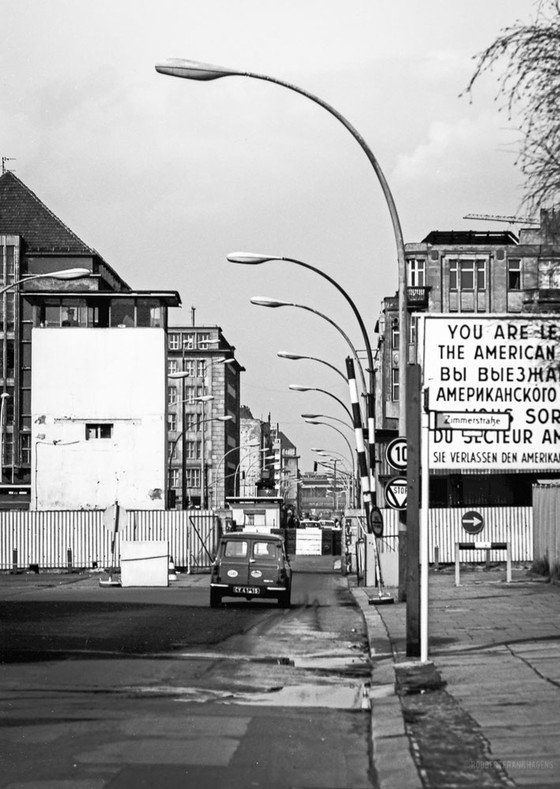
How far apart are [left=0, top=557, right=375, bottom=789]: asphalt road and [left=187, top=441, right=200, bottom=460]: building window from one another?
14164 centimetres

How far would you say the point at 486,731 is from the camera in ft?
32.5

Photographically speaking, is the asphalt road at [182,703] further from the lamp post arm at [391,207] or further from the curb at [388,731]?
the lamp post arm at [391,207]

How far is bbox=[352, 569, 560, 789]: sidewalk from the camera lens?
8430 mm

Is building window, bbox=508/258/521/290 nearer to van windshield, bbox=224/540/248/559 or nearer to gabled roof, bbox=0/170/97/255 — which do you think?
gabled roof, bbox=0/170/97/255

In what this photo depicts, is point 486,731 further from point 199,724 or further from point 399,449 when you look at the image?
point 399,449

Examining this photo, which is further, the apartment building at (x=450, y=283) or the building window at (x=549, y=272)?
the apartment building at (x=450, y=283)

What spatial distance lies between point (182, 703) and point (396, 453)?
10.1 metres

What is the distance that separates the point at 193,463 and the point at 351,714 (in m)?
154

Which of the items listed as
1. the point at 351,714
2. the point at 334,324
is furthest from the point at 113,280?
the point at 351,714

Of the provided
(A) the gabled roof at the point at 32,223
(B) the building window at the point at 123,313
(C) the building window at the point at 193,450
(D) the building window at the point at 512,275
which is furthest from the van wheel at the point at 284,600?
(C) the building window at the point at 193,450

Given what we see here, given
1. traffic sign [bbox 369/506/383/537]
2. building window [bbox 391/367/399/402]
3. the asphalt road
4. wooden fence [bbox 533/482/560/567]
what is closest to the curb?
the asphalt road

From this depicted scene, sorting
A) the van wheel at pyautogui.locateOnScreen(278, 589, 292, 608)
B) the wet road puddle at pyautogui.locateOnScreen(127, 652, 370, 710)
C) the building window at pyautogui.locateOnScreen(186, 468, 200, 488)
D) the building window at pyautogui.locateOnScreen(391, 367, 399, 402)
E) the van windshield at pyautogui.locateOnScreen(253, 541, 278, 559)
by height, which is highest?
the building window at pyautogui.locateOnScreen(391, 367, 399, 402)

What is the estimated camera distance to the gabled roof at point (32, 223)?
120 meters

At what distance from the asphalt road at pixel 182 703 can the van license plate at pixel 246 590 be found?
6721 mm
